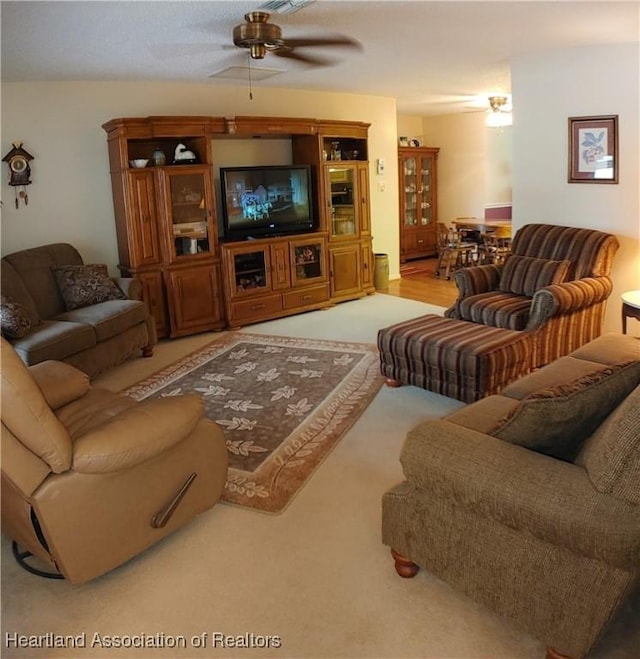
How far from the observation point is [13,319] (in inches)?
166

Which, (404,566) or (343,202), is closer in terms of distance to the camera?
(404,566)

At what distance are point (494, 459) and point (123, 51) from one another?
3.84 m

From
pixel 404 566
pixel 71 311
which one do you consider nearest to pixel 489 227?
pixel 71 311

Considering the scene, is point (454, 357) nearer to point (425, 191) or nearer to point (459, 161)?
point (425, 191)

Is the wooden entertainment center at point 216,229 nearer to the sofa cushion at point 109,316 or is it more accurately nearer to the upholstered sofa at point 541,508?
the sofa cushion at point 109,316

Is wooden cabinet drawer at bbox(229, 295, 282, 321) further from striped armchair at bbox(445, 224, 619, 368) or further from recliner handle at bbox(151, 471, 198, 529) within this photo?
recliner handle at bbox(151, 471, 198, 529)

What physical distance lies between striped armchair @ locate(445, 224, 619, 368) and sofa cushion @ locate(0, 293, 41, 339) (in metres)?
3.12

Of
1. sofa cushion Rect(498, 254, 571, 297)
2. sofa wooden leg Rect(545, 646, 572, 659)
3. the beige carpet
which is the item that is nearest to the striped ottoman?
sofa cushion Rect(498, 254, 571, 297)

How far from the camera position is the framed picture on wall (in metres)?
4.85

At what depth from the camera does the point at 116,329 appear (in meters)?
4.71

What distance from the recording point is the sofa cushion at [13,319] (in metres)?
4.17

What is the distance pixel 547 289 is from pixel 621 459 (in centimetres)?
272

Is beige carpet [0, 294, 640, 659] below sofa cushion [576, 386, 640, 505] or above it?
below

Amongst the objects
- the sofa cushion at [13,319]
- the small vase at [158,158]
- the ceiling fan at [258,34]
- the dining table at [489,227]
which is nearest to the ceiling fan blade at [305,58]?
the ceiling fan at [258,34]
